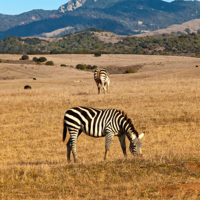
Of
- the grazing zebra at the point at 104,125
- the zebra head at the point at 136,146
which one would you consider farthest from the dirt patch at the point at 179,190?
the grazing zebra at the point at 104,125

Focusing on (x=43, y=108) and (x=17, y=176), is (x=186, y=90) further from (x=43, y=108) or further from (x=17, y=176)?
(x=17, y=176)

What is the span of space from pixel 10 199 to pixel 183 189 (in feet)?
14.7

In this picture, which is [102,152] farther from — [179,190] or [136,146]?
[179,190]

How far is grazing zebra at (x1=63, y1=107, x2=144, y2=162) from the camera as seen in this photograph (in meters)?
12.2

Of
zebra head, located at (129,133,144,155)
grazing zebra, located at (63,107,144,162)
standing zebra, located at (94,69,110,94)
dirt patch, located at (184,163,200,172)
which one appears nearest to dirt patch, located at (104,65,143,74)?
standing zebra, located at (94,69,110,94)

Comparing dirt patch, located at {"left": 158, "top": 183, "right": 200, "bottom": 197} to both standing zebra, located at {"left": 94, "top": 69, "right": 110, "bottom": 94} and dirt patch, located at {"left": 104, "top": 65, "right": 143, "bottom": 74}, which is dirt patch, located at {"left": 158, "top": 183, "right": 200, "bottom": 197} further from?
dirt patch, located at {"left": 104, "top": 65, "right": 143, "bottom": 74}

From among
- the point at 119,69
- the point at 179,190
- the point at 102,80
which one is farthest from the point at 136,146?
the point at 119,69

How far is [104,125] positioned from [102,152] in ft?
12.3

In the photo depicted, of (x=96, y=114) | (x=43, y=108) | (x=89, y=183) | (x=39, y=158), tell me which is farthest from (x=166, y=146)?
(x=43, y=108)

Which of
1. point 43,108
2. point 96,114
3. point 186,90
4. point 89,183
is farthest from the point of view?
point 186,90

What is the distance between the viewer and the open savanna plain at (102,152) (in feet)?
29.3

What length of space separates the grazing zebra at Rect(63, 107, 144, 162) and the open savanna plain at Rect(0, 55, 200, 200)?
773mm

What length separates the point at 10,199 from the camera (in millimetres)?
8539

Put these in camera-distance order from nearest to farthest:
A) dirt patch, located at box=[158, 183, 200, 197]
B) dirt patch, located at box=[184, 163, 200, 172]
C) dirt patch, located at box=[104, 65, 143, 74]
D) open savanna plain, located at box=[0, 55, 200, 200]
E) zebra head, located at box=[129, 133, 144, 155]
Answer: dirt patch, located at box=[158, 183, 200, 197] → open savanna plain, located at box=[0, 55, 200, 200] → dirt patch, located at box=[184, 163, 200, 172] → zebra head, located at box=[129, 133, 144, 155] → dirt patch, located at box=[104, 65, 143, 74]
